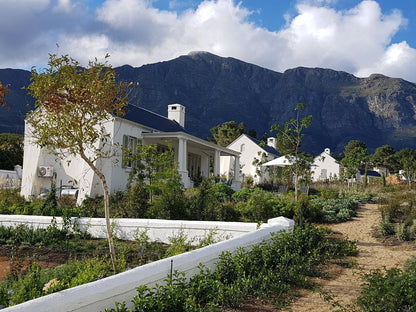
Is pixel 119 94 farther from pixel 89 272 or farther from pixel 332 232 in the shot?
pixel 332 232

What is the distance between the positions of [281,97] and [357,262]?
161 metres

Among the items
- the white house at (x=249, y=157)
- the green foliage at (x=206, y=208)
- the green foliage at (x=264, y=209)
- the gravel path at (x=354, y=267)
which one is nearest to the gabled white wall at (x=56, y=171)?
the green foliage at (x=206, y=208)

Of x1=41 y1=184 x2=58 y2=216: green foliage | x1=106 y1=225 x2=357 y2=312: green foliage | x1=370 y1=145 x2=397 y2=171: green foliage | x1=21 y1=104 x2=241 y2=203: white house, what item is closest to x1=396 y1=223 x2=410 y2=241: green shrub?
x1=106 y1=225 x2=357 y2=312: green foliage

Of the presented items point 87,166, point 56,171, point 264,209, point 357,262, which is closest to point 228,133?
point 56,171

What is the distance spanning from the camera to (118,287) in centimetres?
437

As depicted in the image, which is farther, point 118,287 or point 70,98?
point 70,98

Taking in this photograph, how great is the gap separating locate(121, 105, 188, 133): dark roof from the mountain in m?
95.8

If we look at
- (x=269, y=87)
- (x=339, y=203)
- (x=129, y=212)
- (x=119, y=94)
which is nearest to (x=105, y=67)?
(x=119, y=94)

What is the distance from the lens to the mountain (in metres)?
140

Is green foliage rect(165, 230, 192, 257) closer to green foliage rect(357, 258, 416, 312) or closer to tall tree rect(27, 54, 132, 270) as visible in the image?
tall tree rect(27, 54, 132, 270)

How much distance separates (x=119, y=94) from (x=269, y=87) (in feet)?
563

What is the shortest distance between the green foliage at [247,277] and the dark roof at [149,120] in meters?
12.4

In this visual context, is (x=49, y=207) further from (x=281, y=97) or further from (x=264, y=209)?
(x=281, y=97)

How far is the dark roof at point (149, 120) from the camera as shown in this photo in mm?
20281
